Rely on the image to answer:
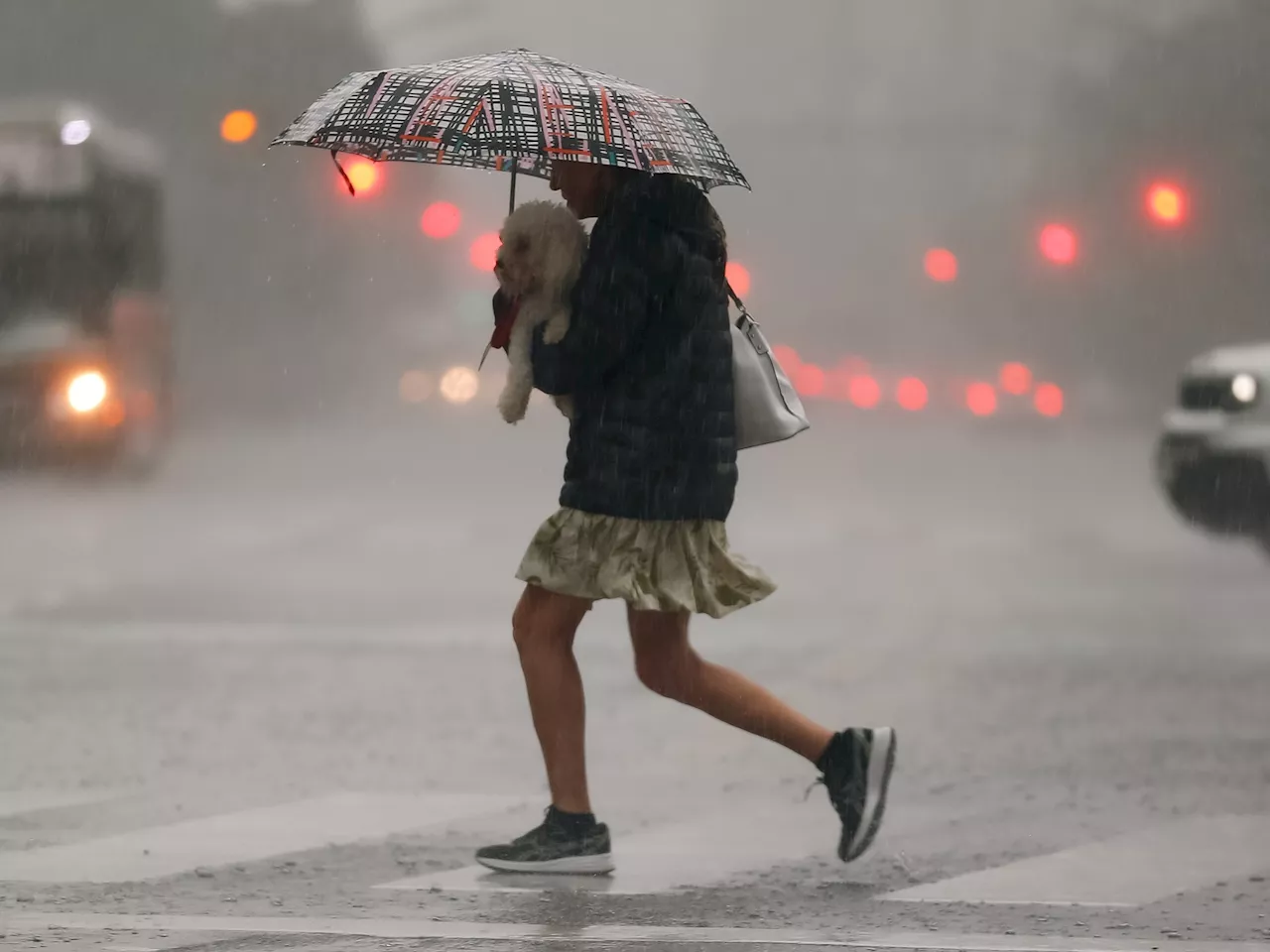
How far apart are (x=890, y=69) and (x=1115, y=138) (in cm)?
199

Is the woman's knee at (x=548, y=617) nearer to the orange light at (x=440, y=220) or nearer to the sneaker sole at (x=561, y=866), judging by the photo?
the sneaker sole at (x=561, y=866)

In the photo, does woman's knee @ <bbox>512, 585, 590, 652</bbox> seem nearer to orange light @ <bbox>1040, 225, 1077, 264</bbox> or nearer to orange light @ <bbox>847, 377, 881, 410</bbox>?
orange light @ <bbox>847, 377, 881, 410</bbox>

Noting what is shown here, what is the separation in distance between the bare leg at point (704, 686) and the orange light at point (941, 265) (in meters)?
13.3

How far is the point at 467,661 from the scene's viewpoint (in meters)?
9.08

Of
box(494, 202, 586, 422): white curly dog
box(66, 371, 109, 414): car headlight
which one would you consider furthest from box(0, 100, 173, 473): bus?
box(494, 202, 586, 422): white curly dog

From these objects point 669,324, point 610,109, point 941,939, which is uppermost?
point 610,109

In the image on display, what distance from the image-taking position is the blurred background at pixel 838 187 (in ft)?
56.8

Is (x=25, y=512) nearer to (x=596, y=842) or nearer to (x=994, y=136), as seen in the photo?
(x=994, y=136)

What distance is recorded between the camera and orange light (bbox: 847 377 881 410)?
60.5ft

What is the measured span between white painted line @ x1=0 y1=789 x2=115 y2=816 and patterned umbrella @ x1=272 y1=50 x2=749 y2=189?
6.54ft

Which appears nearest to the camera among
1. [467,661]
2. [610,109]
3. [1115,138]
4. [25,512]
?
[610,109]

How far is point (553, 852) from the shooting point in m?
5.37

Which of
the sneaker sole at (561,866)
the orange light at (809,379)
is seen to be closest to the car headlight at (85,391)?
the orange light at (809,379)

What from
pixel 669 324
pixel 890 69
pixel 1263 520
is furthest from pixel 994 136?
pixel 669 324
